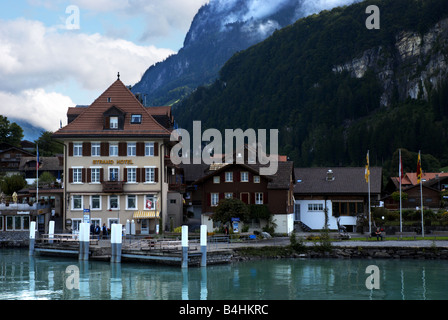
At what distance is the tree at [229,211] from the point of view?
202 ft

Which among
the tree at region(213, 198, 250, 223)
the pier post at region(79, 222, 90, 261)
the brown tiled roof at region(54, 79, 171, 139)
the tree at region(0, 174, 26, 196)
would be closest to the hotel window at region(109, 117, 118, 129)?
the brown tiled roof at region(54, 79, 171, 139)

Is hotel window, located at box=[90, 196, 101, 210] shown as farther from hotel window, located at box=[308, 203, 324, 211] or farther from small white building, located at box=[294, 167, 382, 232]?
hotel window, located at box=[308, 203, 324, 211]

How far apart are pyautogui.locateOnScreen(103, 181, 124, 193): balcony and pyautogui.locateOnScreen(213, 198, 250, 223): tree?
12.0 meters

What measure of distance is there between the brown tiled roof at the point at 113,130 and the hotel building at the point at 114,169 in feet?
0.37

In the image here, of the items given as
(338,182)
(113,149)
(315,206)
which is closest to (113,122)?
(113,149)

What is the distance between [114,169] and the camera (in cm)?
6775

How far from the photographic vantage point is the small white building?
7119cm

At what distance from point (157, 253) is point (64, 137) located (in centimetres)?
2474

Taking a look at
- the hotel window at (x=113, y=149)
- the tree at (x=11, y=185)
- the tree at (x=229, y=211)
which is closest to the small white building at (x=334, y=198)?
the tree at (x=229, y=211)

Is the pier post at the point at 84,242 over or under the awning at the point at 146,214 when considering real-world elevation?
under

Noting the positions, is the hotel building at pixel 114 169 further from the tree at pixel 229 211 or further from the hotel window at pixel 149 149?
the tree at pixel 229 211

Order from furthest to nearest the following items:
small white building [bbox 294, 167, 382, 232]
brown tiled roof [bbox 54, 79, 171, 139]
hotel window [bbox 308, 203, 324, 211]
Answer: hotel window [bbox 308, 203, 324, 211] → small white building [bbox 294, 167, 382, 232] → brown tiled roof [bbox 54, 79, 171, 139]
